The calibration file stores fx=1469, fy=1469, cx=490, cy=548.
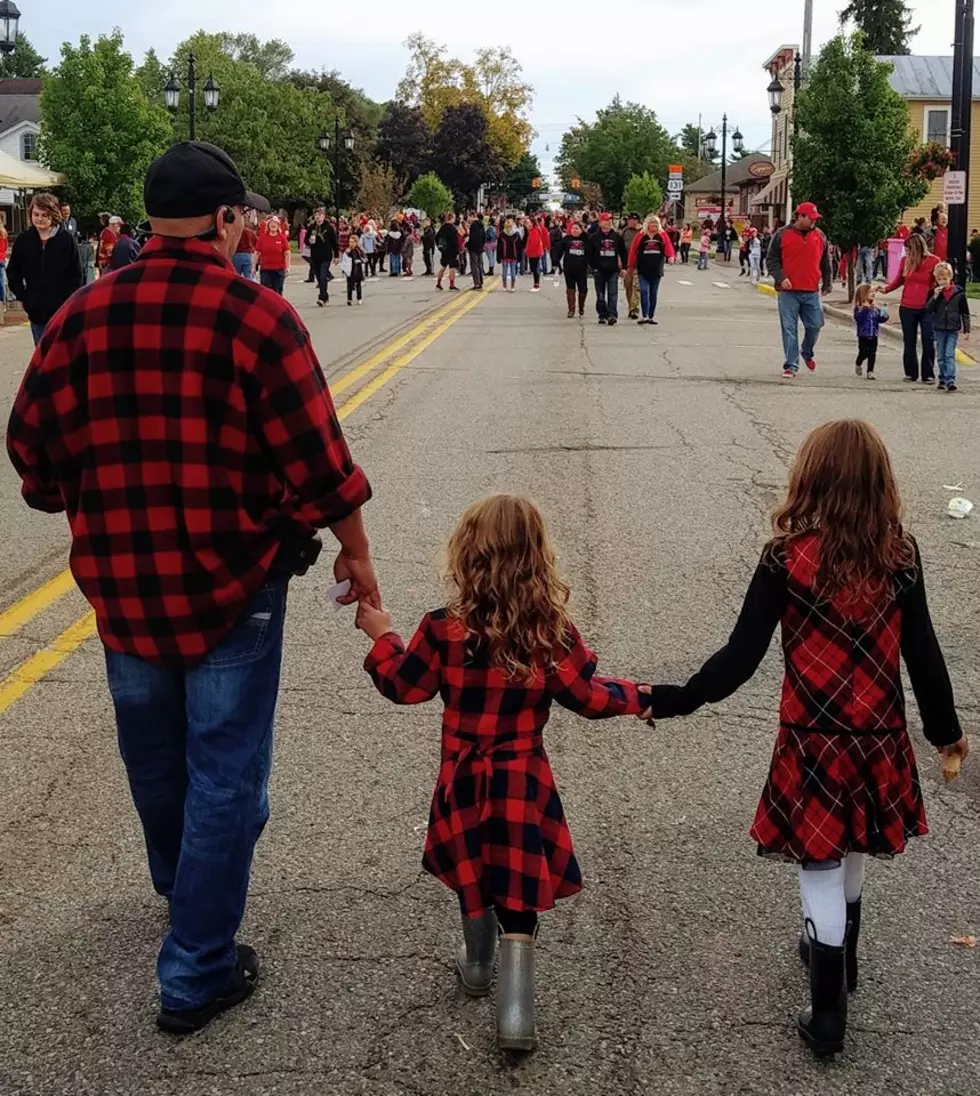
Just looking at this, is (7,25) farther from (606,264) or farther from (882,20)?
(882,20)

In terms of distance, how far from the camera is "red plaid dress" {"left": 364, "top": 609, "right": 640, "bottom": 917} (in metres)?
3.10

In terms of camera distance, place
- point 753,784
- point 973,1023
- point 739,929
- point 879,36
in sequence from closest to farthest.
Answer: point 973,1023
point 739,929
point 753,784
point 879,36

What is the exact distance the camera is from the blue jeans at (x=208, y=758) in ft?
10.2

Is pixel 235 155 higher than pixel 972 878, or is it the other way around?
pixel 235 155

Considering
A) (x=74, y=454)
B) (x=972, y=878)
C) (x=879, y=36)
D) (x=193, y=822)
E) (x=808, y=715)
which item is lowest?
(x=972, y=878)

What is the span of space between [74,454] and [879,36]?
86.7 metres

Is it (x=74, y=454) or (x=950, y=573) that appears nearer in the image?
(x=74, y=454)

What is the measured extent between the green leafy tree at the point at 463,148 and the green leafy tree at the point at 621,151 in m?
8.48

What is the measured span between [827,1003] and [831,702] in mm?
630

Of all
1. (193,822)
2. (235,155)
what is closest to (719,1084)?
(193,822)

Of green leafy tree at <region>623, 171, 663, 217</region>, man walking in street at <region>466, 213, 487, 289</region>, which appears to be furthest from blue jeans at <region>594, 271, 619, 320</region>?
green leafy tree at <region>623, 171, 663, 217</region>

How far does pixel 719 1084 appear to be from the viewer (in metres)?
2.99

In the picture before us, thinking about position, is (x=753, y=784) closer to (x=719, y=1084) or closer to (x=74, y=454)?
(x=719, y=1084)

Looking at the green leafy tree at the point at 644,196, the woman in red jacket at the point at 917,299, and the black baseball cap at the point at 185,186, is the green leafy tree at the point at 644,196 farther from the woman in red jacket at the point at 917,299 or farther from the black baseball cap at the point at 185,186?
the black baseball cap at the point at 185,186
